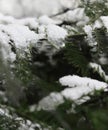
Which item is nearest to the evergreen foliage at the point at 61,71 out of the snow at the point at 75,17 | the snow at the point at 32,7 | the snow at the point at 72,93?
the snow at the point at 72,93

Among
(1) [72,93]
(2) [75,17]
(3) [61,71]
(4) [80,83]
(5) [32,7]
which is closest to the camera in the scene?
(1) [72,93]

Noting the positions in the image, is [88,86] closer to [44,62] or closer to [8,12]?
[44,62]

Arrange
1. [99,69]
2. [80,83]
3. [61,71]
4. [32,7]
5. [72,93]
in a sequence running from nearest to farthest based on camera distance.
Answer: [72,93] < [80,83] < [99,69] < [61,71] < [32,7]

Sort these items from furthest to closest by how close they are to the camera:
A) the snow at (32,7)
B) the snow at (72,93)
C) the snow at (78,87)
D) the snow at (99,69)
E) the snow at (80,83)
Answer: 1. the snow at (32,7)
2. the snow at (99,69)
3. the snow at (80,83)
4. the snow at (78,87)
5. the snow at (72,93)

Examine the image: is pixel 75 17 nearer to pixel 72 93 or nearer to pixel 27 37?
pixel 27 37

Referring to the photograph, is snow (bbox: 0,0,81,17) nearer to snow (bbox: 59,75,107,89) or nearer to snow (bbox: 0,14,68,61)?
snow (bbox: 0,14,68,61)

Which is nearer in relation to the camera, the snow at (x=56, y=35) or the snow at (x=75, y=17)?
the snow at (x=56, y=35)

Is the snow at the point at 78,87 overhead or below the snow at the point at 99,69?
below

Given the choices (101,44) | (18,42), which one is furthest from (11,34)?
(101,44)

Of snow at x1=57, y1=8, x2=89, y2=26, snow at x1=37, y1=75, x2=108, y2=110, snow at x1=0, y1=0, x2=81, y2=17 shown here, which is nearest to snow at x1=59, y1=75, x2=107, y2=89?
snow at x1=37, y1=75, x2=108, y2=110

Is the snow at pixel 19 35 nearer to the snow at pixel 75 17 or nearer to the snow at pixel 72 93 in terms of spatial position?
the snow at pixel 72 93

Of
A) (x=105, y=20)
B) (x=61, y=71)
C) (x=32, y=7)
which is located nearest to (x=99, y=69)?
(x=61, y=71)
